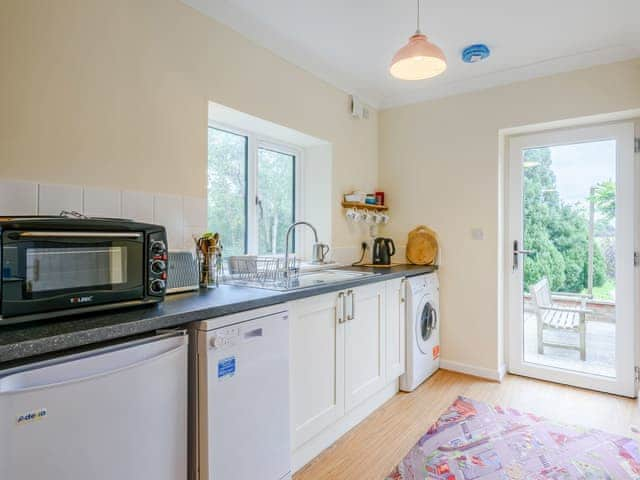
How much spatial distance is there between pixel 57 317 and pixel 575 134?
3328 mm

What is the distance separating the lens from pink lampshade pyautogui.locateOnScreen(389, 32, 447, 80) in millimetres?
1713

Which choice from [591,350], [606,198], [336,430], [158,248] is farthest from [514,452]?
[158,248]

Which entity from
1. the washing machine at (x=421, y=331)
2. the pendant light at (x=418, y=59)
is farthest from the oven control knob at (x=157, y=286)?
the washing machine at (x=421, y=331)

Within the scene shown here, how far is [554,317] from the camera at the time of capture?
2943 millimetres

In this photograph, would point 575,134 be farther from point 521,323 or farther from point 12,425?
point 12,425

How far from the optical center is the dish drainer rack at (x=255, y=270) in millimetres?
2029

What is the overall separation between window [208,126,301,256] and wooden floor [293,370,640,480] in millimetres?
1321

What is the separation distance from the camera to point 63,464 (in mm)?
958

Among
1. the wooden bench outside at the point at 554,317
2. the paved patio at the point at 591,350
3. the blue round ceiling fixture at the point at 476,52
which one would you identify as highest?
the blue round ceiling fixture at the point at 476,52

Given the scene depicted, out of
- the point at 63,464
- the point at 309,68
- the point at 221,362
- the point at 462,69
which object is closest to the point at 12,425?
the point at 63,464

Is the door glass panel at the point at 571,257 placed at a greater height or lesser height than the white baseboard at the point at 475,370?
greater

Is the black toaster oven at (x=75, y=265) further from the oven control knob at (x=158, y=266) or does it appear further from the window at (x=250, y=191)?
the window at (x=250, y=191)

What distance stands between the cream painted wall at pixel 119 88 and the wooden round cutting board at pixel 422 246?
1625mm

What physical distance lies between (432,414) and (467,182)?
1.80 metres
